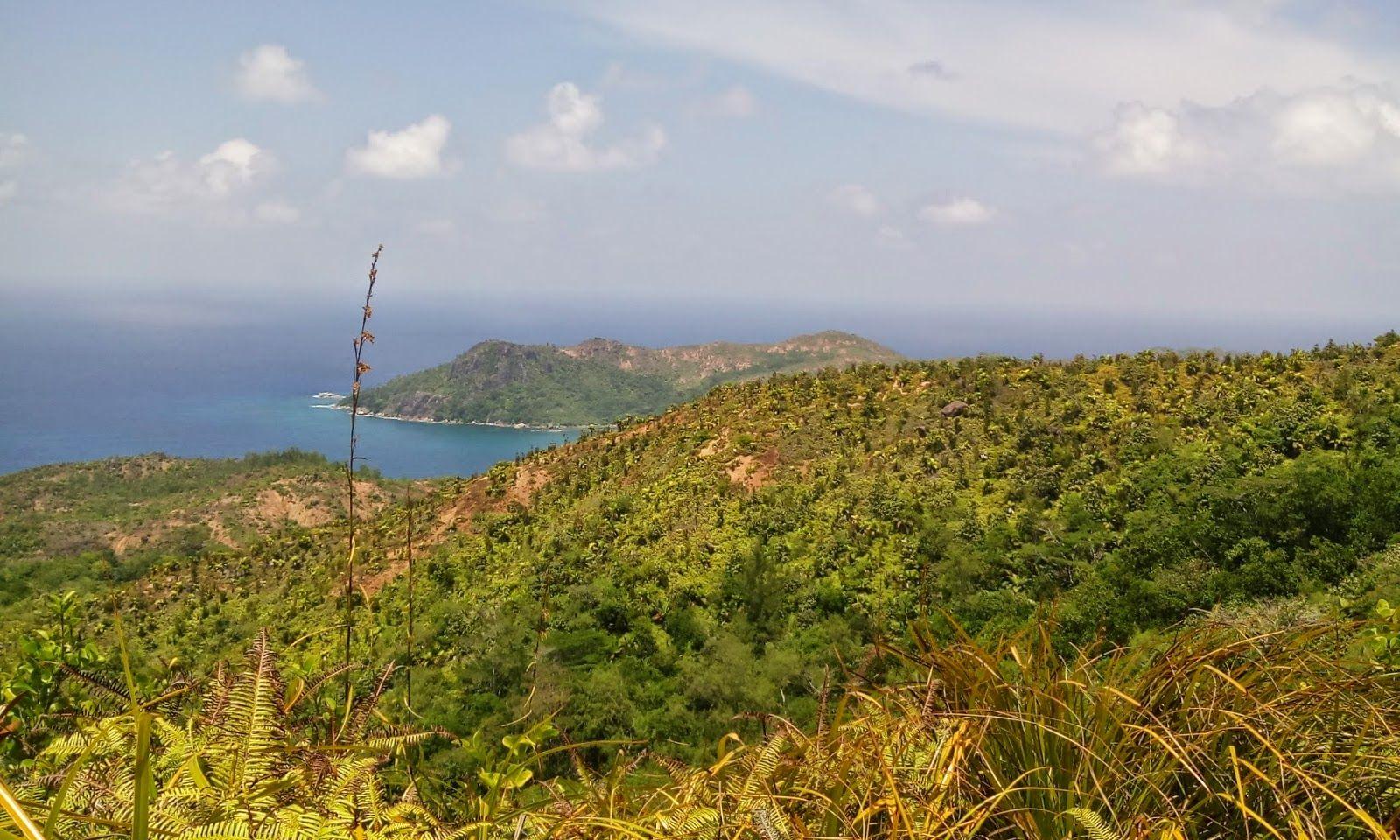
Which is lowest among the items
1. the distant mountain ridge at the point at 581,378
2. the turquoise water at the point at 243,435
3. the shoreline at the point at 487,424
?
the turquoise water at the point at 243,435

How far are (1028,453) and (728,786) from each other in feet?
43.1

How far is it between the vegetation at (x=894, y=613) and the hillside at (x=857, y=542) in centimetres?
6

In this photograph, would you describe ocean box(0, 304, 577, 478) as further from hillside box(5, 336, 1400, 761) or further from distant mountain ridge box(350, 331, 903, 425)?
hillside box(5, 336, 1400, 761)

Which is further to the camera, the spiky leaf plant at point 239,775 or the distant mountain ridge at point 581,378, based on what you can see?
the distant mountain ridge at point 581,378

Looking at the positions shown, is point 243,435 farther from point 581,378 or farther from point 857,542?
point 857,542

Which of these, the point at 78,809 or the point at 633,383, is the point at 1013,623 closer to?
the point at 78,809

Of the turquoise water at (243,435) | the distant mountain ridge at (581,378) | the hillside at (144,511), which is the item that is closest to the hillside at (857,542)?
the hillside at (144,511)

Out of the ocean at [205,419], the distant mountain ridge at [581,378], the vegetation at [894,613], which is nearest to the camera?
the vegetation at [894,613]

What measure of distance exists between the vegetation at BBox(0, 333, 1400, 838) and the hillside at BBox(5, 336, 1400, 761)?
6 cm

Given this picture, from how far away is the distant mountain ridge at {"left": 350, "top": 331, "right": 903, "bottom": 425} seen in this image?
10575 cm

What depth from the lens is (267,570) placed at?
19281mm

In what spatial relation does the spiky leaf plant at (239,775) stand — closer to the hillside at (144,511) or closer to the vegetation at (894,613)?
the vegetation at (894,613)

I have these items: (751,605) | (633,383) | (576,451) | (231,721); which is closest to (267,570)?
(576,451)

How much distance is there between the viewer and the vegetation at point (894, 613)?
59.4 inches
